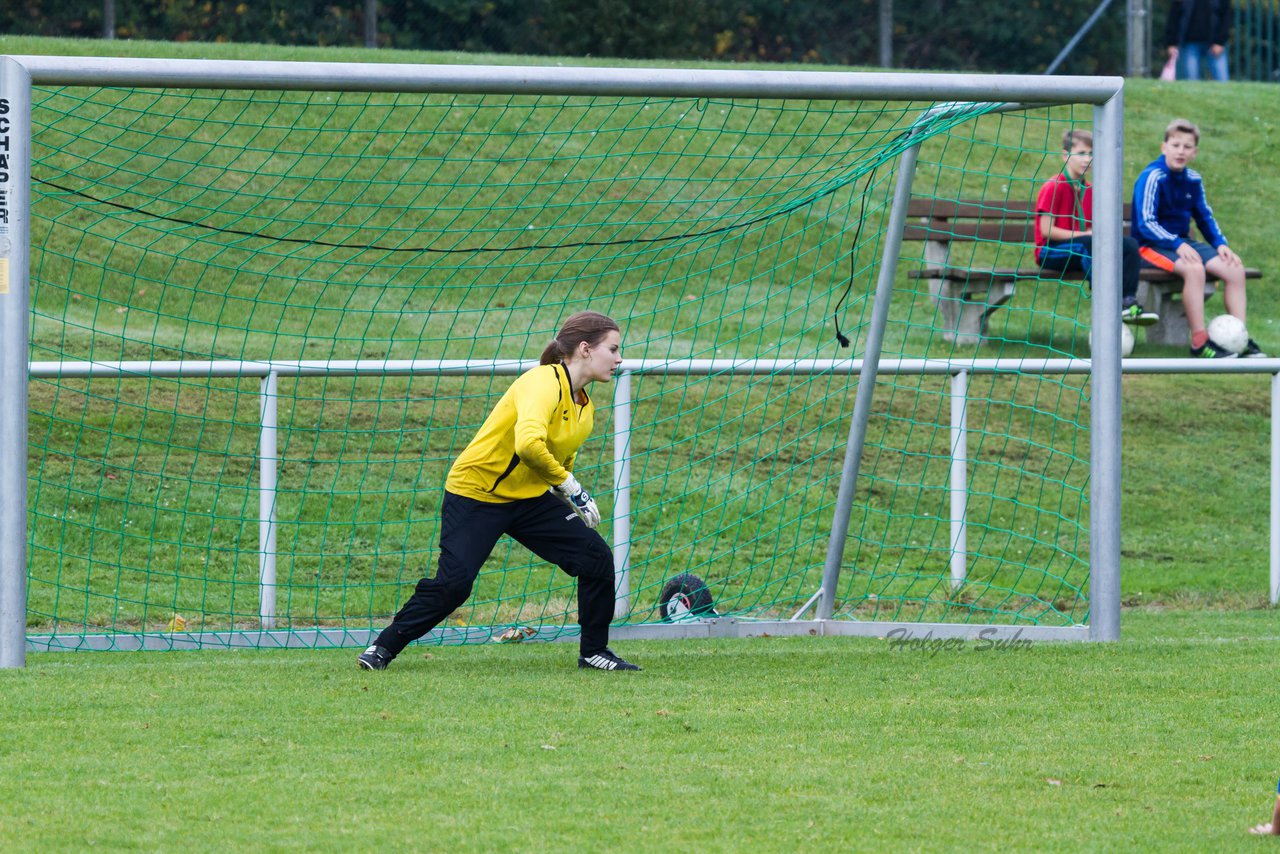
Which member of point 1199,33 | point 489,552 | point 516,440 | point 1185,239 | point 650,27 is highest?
point 650,27

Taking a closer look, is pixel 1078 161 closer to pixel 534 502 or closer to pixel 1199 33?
pixel 534 502

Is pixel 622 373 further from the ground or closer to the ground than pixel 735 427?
further from the ground

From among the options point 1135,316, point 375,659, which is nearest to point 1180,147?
point 1135,316

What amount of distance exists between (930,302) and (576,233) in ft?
11.5

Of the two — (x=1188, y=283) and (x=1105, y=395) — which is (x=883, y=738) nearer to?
(x=1105, y=395)

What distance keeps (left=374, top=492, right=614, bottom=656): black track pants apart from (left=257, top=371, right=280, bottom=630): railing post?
1652 mm

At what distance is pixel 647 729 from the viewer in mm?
5328

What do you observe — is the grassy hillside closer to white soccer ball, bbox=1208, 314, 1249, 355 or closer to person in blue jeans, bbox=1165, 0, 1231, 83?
white soccer ball, bbox=1208, 314, 1249, 355

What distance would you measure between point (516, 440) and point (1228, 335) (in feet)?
21.9


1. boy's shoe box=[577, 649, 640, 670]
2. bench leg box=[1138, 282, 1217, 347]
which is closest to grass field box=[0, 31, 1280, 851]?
boy's shoe box=[577, 649, 640, 670]

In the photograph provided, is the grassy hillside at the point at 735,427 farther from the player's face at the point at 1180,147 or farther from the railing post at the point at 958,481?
the player's face at the point at 1180,147

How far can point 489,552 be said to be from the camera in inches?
253

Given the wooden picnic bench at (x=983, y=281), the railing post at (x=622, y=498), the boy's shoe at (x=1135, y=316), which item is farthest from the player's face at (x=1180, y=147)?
the railing post at (x=622, y=498)

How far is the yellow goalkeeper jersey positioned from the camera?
6.19 m
